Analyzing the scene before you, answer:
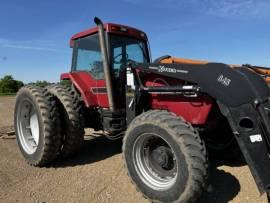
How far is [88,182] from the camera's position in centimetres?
487

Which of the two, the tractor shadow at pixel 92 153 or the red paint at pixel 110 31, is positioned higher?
the red paint at pixel 110 31

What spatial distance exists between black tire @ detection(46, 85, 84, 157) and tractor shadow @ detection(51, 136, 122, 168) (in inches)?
7.9

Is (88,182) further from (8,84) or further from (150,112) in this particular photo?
(8,84)

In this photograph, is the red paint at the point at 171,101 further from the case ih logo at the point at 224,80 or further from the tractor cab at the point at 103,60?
the case ih logo at the point at 224,80

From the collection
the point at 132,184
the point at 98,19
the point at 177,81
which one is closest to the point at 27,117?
the point at 98,19

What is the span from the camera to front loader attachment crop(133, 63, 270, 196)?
3.51m

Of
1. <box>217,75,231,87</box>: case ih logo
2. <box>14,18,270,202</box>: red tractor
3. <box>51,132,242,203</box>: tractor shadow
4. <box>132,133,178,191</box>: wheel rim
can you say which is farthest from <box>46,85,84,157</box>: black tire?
<box>217,75,231,87</box>: case ih logo

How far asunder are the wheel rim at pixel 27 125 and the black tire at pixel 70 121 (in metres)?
0.84

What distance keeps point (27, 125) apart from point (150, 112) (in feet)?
10.4

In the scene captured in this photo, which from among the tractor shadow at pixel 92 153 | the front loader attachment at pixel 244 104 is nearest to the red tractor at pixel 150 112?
the front loader attachment at pixel 244 104

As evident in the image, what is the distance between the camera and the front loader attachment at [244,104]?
351 centimetres

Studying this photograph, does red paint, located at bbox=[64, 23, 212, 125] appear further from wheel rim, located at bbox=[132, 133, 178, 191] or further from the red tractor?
wheel rim, located at bbox=[132, 133, 178, 191]

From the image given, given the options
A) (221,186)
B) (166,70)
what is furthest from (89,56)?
(221,186)

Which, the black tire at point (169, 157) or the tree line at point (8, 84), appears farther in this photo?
the tree line at point (8, 84)
